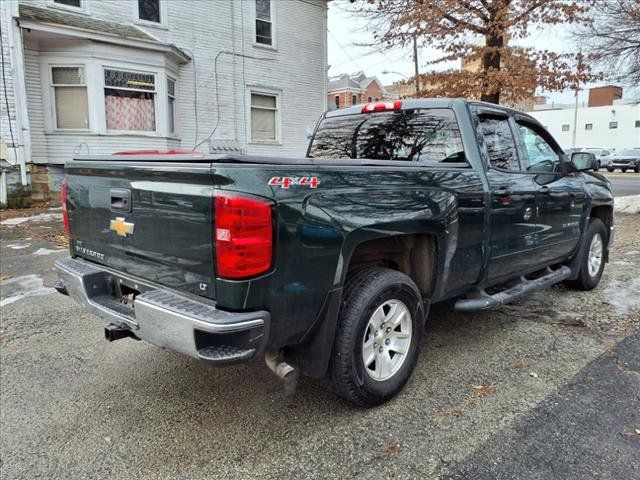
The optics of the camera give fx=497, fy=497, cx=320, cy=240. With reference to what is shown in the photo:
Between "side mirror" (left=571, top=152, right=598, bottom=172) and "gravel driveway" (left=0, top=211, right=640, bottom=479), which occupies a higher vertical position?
"side mirror" (left=571, top=152, right=598, bottom=172)

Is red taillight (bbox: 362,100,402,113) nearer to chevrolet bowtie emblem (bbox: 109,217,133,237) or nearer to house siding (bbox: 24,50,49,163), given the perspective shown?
chevrolet bowtie emblem (bbox: 109,217,133,237)

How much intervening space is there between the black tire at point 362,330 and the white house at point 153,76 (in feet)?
22.8

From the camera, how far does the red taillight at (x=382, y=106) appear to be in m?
4.02

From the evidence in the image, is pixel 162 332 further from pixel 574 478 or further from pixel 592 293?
pixel 592 293

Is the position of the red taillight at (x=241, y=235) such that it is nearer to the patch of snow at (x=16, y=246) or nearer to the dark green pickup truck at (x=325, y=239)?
the dark green pickup truck at (x=325, y=239)

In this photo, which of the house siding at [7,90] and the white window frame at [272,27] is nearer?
the house siding at [7,90]

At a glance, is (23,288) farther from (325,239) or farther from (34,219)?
(34,219)

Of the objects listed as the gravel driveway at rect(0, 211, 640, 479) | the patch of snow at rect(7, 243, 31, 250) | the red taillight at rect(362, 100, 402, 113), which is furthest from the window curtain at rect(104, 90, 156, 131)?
the red taillight at rect(362, 100, 402, 113)

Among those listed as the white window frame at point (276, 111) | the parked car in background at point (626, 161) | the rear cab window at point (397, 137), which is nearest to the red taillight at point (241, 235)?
the rear cab window at point (397, 137)

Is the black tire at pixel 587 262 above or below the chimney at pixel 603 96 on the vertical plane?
below

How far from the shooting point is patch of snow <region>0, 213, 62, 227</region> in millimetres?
9437

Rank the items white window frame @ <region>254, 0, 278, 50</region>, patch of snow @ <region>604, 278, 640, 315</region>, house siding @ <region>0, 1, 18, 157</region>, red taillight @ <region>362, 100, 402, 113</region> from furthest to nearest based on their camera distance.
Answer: white window frame @ <region>254, 0, 278, 50</region> < house siding @ <region>0, 1, 18, 157</region> < patch of snow @ <region>604, 278, 640, 315</region> < red taillight @ <region>362, 100, 402, 113</region>

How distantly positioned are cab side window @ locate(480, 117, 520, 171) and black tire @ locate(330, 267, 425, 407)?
4.75 feet

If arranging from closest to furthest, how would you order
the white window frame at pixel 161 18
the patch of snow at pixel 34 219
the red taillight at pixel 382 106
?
the red taillight at pixel 382 106
the patch of snow at pixel 34 219
the white window frame at pixel 161 18
